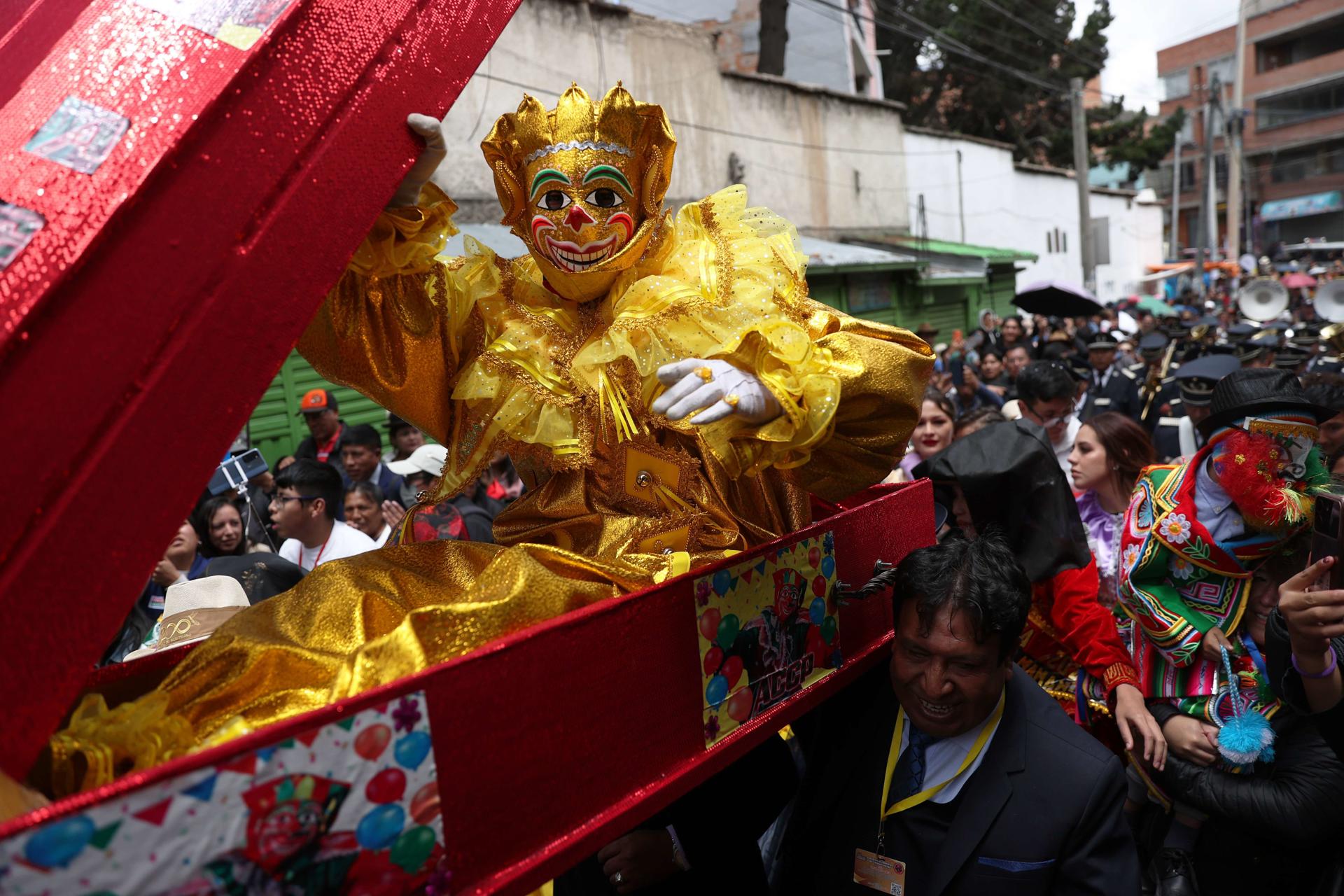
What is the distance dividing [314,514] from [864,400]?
10.7 ft

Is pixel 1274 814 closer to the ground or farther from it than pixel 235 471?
closer to the ground

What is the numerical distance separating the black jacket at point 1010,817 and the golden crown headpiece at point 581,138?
1.51 metres

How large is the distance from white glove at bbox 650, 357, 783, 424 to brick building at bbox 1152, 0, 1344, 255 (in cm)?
4876

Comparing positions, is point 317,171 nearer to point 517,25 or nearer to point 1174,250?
point 517,25

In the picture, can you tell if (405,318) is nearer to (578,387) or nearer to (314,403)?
(578,387)

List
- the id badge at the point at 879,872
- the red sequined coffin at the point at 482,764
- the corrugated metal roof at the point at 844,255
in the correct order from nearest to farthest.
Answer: the red sequined coffin at the point at 482,764, the id badge at the point at 879,872, the corrugated metal roof at the point at 844,255

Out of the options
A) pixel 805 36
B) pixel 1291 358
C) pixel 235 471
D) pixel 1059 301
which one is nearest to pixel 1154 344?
pixel 1291 358

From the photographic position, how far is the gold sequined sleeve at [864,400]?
7.23 ft

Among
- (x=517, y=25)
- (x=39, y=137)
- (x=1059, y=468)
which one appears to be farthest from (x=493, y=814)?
(x=517, y=25)

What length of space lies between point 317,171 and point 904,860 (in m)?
1.91

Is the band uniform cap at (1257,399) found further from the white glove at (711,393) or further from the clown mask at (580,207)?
the clown mask at (580,207)

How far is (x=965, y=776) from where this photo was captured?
2.33 m

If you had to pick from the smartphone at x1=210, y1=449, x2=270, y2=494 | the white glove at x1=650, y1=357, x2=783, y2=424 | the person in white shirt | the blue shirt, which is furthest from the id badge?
the smartphone at x1=210, y1=449, x2=270, y2=494

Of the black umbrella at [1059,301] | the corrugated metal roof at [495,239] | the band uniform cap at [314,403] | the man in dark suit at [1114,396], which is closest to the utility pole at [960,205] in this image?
the black umbrella at [1059,301]
